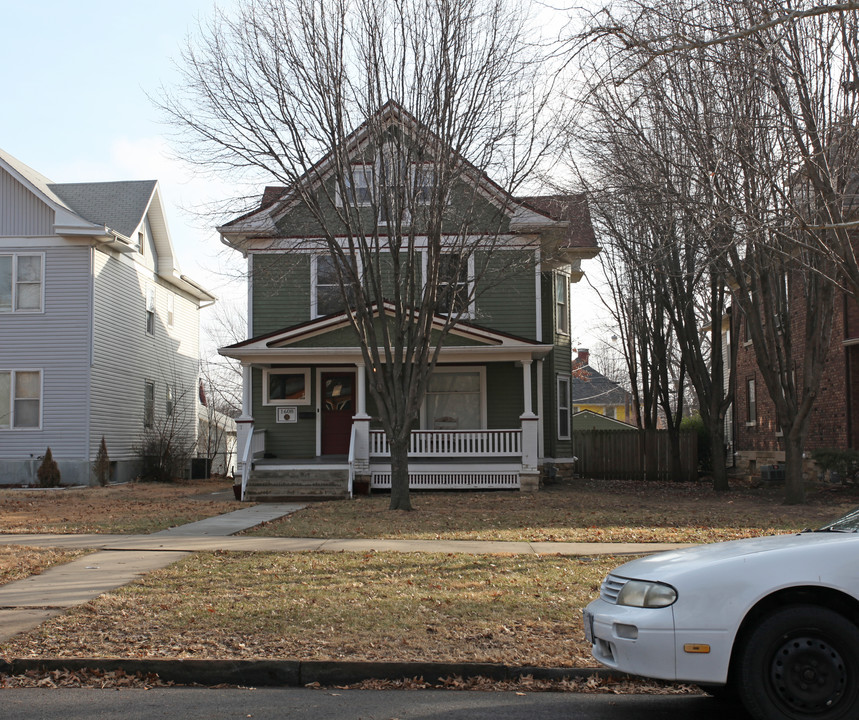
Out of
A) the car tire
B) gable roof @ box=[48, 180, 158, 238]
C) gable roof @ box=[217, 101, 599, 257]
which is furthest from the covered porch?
the car tire

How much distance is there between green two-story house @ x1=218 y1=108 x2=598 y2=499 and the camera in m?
20.1

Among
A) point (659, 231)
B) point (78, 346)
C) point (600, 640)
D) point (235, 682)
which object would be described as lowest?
point (235, 682)

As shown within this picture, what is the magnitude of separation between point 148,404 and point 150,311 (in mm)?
3049

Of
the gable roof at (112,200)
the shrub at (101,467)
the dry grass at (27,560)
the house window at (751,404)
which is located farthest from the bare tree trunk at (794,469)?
the gable roof at (112,200)

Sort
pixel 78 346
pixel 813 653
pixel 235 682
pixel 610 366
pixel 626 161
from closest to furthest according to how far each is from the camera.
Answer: pixel 813 653, pixel 235 682, pixel 626 161, pixel 78 346, pixel 610 366

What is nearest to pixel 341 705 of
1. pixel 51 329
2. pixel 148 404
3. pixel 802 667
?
pixel 802 667

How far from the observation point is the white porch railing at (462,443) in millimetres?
20250

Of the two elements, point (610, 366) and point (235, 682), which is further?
point (610, 366)

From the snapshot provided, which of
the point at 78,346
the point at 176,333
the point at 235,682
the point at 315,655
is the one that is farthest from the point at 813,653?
the point at 176,333

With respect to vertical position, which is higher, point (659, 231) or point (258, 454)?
point (659, 231)

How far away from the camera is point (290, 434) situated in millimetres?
22328

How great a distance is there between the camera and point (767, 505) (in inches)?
698

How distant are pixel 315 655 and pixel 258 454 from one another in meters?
14.9

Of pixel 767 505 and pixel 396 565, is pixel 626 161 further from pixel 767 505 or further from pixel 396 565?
pixel 396 565
